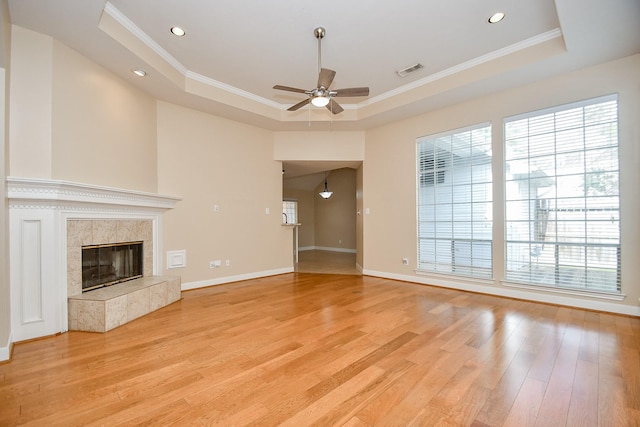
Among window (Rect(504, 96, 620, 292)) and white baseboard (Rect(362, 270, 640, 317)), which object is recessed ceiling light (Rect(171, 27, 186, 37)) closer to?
window (Rect(504, 96, 620, 292))

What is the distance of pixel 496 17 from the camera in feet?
9.57

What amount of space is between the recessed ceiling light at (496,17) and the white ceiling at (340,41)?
6 cm

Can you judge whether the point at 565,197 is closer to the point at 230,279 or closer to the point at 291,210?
the point at 230,279

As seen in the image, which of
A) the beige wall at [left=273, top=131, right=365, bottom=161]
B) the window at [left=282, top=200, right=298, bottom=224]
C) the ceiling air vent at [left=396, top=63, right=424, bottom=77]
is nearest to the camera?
the ceiling air vent at [left=396, top=63, right=424, bottom=77]

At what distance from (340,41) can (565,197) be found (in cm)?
349

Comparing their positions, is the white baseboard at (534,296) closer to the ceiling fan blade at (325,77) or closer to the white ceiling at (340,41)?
the white ceiling at (340,41)

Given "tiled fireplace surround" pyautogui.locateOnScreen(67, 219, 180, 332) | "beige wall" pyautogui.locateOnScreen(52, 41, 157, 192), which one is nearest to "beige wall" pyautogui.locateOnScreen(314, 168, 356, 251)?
"beige wall" pyautogui.locateOnScreen(52, 41, 157, 192)

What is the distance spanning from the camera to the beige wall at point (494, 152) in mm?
3191

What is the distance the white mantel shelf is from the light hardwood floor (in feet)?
4.39

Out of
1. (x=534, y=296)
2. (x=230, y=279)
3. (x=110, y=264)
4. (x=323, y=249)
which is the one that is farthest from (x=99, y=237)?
(x=323, y=249)

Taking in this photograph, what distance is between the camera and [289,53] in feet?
11.7

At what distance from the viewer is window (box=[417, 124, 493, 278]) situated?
4305mm

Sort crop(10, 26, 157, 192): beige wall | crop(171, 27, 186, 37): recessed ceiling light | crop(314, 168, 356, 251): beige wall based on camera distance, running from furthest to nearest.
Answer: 1. crop(314, 168, 356, 251): beige wall
2. crop(171, 27, 186, 37): recessed ceiling light
3. crop(10, 26, 157, 192): beige wall

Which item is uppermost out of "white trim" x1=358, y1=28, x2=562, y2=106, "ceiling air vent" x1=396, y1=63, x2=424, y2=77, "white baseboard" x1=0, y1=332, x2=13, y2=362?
"ceiling air vent" x1=396, y1=63, x2=424, y2=77
